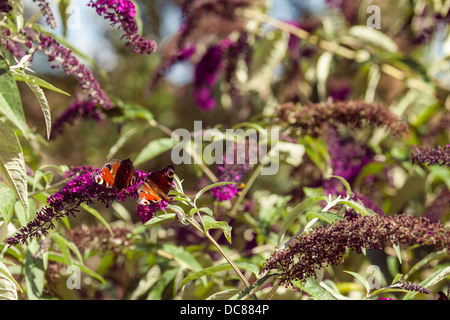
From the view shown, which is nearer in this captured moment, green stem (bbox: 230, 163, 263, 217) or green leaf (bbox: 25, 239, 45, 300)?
green leaf (bbox: 25, 239, 45, 300)

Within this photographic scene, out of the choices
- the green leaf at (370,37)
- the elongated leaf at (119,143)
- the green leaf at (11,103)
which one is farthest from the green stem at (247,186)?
the green leaf at (370,37)

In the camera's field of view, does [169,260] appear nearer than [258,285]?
No

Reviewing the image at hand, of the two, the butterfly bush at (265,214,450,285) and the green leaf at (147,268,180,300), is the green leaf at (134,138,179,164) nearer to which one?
the green leaf at (147,268,180,300)

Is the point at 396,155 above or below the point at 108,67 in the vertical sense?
below

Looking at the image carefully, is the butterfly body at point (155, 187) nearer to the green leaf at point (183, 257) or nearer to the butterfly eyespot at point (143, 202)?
the butterfly eyespot at point (143, 202)

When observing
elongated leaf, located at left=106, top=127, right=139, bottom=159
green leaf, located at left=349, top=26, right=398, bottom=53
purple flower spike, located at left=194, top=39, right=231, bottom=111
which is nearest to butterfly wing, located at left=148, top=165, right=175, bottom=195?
elongated leaf, located at left=106, top=127, right=139, bottom=159

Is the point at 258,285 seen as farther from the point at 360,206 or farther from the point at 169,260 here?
the point at 169,260
